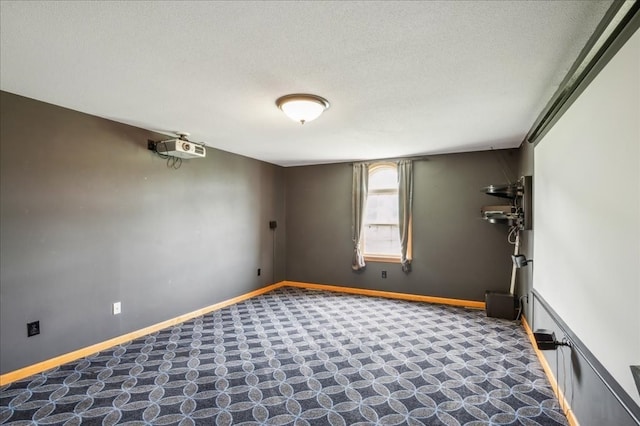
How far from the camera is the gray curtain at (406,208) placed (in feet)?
17.7

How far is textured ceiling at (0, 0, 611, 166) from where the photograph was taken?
65.4 inches

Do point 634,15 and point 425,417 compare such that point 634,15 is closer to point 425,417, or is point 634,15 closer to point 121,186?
point 425,417

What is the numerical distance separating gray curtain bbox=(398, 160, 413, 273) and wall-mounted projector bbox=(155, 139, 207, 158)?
10.3 feet

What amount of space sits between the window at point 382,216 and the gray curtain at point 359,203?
0.11 m

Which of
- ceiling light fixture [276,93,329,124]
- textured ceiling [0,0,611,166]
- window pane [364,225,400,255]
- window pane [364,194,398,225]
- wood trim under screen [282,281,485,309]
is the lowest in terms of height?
wood trim under screen [282,281,485,309]

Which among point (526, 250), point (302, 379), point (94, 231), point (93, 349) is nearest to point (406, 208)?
point (526, 250)

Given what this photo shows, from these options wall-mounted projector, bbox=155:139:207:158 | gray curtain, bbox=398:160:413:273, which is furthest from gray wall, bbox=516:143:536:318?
wall-mounted projector, bbox=155:139:207:158

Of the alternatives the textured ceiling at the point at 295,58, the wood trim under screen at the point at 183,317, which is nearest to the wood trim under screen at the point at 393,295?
the wood trim under screen at the point at 183,317

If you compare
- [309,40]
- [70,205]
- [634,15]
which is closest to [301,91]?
[309,40]

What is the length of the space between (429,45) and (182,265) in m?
3.78

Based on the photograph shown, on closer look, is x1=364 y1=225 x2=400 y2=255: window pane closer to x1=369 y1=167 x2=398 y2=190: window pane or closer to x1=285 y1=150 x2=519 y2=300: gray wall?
x1=285 y1=150 x2=519 y2=300: gray wall

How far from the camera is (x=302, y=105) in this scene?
109 inches

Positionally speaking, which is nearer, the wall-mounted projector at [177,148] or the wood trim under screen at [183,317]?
the wood trim under screen at [183,317]

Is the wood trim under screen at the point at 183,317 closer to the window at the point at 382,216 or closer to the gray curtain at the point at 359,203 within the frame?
the gray curtain at the point at 359,203
